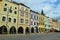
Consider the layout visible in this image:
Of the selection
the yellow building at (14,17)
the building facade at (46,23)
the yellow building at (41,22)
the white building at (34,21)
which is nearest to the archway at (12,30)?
the yellow building at (14,17)

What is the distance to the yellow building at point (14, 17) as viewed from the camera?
2176 inches

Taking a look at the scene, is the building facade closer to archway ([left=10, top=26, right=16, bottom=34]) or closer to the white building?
the white building

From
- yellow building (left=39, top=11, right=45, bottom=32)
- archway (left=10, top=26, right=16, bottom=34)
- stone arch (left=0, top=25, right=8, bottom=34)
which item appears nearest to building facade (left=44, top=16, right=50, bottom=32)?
yellow building (left=39, top=11, right=45, bottom=32)

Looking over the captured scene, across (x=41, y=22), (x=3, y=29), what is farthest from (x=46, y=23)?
Answer: (x=3, y=29)

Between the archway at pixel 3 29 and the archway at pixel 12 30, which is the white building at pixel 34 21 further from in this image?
the archway at pixel 3 29

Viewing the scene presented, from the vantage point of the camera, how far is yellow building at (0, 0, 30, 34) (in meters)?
55.3

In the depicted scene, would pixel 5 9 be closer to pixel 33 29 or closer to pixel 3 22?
pixel 3 22

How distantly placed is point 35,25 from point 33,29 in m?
3.56

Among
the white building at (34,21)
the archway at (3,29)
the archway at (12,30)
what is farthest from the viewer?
the white building at (34,21)

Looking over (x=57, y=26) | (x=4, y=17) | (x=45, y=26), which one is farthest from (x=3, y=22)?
(x=57, y=26)

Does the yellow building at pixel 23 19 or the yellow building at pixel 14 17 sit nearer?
the yellow building at pixel 14 17

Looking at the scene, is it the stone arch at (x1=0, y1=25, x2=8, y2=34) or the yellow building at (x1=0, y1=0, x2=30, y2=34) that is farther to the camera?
the yellow building at (x1=0, y1=0, x2=30, y2=34)

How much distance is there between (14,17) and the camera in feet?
201

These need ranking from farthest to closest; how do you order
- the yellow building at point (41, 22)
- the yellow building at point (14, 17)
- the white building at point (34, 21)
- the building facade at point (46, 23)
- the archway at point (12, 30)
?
the building facade at point (46, 23) → the yellow building at point (41, 22) → the white building at point (34, 21) → the archway at point (12, 30) → the yellow building at point (14, 17)
